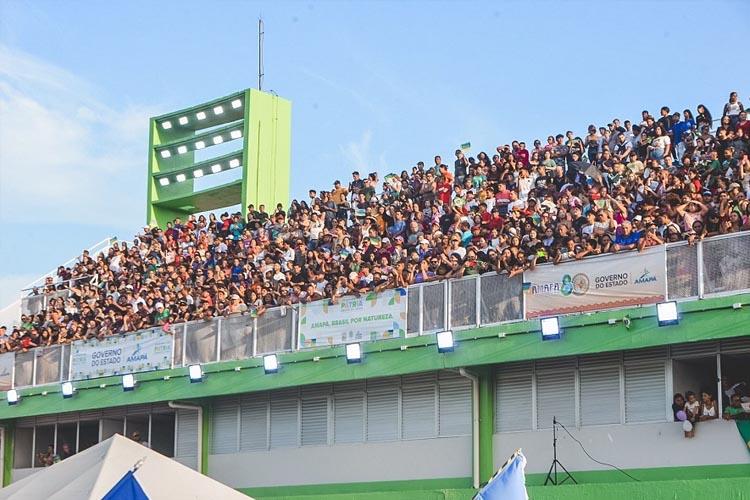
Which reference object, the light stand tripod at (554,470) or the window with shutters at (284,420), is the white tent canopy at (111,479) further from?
the window with shutters at (284,420)

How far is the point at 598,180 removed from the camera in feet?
83.0

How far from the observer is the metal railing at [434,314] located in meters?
20.7

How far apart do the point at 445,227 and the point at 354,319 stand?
2.96 meters

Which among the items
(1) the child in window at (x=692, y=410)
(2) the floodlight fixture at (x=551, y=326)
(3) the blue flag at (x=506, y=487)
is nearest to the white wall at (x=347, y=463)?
(2) the floodlight fixture at (x=551, y=326)

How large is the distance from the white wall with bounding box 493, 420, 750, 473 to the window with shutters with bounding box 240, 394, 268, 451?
630 cm

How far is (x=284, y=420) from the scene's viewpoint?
28328mm

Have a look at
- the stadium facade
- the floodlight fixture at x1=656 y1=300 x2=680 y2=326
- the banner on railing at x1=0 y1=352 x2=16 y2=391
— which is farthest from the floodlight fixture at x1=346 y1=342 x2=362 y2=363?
the banner on railing at x1=0 y1=352 x2=16 y2=391

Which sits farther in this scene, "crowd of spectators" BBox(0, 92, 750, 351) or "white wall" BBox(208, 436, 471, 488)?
"white wall" BBox(208, 436, 471, 488)

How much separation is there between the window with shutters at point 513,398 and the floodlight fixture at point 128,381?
9.54 metres

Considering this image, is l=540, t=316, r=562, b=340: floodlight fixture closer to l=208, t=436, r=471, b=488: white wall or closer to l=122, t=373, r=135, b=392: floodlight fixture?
l=208, t=436, r=471, b=488: white wall

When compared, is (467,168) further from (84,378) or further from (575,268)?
(84,378)

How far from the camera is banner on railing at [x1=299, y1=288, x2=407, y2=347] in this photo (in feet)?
82.0

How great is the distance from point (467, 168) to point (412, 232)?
3.39 m

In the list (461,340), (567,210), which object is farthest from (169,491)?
(567,210)
